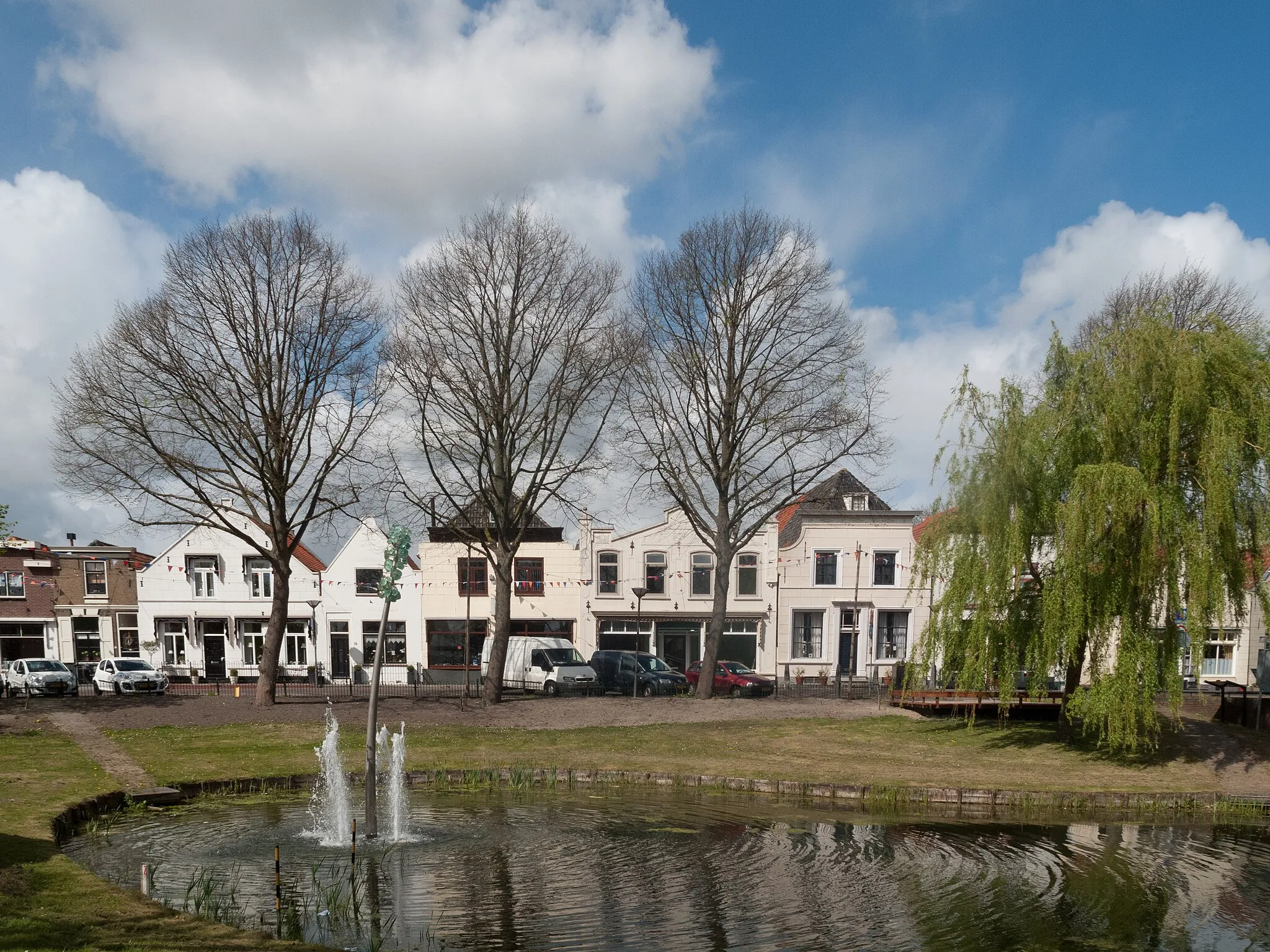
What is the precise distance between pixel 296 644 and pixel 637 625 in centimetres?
1778

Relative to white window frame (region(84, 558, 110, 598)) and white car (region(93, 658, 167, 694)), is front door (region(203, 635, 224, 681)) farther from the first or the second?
white car (region(93, 658, 167, 694))

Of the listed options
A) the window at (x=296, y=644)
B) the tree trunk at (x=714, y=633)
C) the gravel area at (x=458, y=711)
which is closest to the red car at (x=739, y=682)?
the tree trunk at (x=714, y=633)

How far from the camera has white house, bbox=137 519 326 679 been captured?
160ft

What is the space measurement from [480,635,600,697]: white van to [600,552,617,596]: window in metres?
6.23

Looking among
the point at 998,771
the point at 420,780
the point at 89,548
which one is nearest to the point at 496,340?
the point at 420,780

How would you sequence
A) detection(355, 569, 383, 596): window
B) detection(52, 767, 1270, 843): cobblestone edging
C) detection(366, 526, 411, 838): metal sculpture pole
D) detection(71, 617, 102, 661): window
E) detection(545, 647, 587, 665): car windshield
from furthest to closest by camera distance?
detection(71, 617, 102, 661): window < detection(355, 569, 383, 596): window < detection(545, 647, 587, 665): car windshield < detection(52, 767, 1270, 843): cobblestone edging < detection(366, 526, 411, 838): metal sculpture pole

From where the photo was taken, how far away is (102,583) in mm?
50844

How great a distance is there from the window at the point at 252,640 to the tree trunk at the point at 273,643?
62.7 ft

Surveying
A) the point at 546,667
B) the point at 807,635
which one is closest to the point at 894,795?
the point at 546,667

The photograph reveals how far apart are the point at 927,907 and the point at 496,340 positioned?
2235cm

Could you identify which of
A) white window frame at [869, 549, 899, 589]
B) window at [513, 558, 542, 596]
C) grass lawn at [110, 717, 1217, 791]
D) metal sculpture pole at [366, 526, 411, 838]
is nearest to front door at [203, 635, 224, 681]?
window at [513, 558, 542, 596]

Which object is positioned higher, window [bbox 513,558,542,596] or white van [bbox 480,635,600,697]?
window [bbox 513,558,542,596]

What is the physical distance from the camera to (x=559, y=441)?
1246 inches

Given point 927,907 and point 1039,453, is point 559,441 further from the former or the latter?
point 927,907
